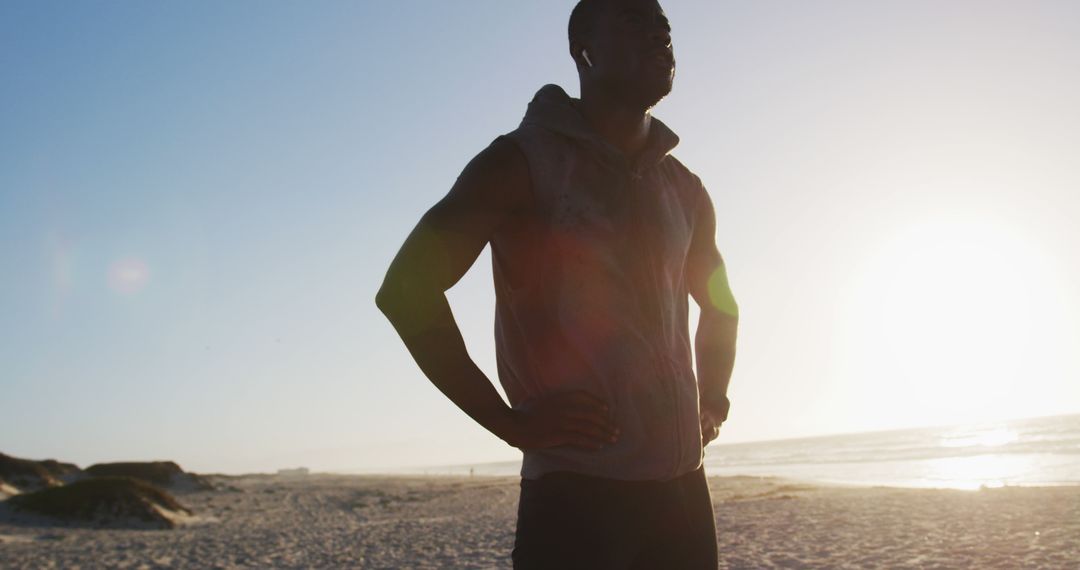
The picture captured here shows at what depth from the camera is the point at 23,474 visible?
85.3 ft

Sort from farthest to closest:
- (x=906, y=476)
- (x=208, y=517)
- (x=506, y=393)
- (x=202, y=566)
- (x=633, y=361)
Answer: (x=906, y=476)
(x=208, y=517)
(x=202, y=566)
(x=506, y=393)
(x=633, y=361)

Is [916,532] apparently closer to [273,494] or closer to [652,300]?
[652,300]

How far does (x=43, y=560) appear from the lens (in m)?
11.8

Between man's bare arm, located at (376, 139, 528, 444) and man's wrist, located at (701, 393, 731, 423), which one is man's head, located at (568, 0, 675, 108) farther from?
man's wrist, located at (701, 393, 731, 423)

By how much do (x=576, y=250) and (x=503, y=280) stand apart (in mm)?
203

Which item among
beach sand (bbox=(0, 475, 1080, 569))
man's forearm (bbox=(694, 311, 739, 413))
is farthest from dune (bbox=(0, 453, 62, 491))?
man's forearm (bbox=(694, 311, 739, 413))

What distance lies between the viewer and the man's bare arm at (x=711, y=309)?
2133 mm

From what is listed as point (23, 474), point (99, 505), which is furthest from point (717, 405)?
point (23, 474)

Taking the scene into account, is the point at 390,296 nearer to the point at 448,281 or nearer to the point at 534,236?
the point at 448,281

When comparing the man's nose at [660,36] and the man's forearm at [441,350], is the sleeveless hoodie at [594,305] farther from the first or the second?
the man's nose at [660,36]

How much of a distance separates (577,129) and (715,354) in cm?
78

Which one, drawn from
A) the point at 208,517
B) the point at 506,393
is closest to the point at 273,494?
the point at 208,517

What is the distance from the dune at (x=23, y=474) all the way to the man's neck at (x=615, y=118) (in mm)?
28342

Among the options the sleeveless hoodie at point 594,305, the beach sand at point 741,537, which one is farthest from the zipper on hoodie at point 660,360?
the beach sand at point 741,537
